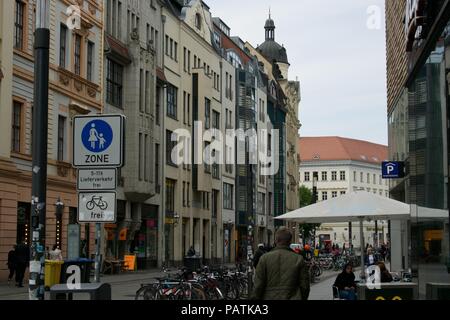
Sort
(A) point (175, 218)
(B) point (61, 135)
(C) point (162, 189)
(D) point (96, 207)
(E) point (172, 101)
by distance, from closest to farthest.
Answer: (D) point (96, 207) < (B) point (61, 135) < (C) point (162, 189) < (A) point (175, 218) < (E) point (172, 101)

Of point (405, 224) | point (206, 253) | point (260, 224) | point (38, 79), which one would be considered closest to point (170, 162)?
point (206, 253)

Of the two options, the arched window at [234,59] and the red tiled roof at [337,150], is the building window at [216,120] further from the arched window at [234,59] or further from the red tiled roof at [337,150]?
the red tiled roof at [337,150]

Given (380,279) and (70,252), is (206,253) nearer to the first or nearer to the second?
(70,252)

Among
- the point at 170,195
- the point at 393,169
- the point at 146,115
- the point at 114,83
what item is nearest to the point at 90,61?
the point at 114,83

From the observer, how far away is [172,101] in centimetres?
5831

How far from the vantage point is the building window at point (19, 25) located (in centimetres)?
3456

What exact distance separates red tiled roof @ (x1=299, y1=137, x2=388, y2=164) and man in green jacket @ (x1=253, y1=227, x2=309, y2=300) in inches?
6007

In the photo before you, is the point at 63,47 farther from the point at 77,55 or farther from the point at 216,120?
the point at 216,120

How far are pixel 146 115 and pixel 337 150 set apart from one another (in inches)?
4595

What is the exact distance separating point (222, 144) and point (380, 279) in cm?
5422

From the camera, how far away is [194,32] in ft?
210

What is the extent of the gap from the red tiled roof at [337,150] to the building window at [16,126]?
128536mm

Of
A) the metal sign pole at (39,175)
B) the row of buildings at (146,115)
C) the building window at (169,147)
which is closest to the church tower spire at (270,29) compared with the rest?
the row of buildings at (146,115)

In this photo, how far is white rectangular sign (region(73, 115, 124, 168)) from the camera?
402 inches
